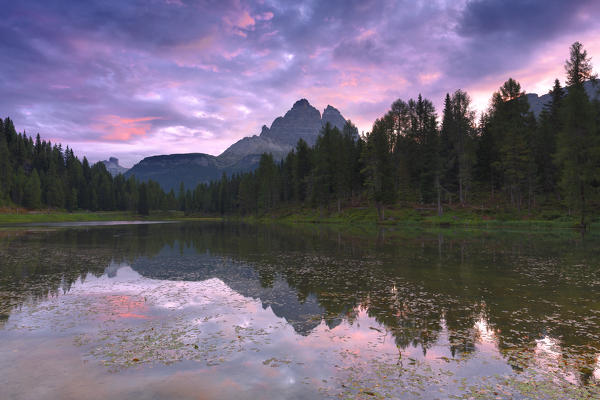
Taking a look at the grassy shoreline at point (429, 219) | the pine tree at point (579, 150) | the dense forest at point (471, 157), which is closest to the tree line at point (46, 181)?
the grassy shoreline at point (429, 219)

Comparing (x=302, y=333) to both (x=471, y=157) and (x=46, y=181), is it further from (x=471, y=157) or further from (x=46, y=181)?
(x=46, y=181)

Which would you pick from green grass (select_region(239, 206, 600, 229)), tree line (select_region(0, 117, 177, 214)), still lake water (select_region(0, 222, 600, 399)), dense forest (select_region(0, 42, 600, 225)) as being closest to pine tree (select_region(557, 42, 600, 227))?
dense forest (select_region(0, 42, 600, 225))

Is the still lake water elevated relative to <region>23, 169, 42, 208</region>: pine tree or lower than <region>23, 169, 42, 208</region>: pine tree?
lower

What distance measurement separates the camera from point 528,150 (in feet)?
209

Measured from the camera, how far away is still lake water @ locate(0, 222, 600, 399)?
7.46 m

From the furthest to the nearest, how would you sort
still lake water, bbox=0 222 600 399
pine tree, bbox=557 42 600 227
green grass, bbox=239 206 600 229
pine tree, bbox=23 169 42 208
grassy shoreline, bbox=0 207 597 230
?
pine tree, bbox=23 169 42 208
grassy shoreline, bbox=0 207 597 230
green grass, bbox=239 206 600 229
pine tree, bbox=557 42 600 227
still lake water, bbox=0 222 600 399

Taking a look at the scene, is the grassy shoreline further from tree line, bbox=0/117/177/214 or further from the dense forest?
tree line, bbox=0/117/177/214

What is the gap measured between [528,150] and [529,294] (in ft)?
200


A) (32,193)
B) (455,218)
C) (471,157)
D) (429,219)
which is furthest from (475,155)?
(32,193)

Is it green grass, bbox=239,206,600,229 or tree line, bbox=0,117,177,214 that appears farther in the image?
tree line, bbox=0,117,177,214

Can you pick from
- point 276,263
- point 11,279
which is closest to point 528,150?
point 276,263

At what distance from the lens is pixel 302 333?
11.1m

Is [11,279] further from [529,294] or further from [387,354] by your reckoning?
[529,294]

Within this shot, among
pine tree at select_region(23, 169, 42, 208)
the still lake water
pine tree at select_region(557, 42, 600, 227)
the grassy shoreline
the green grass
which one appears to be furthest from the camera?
pine tree at select_region(23, 169, 42, 208)
